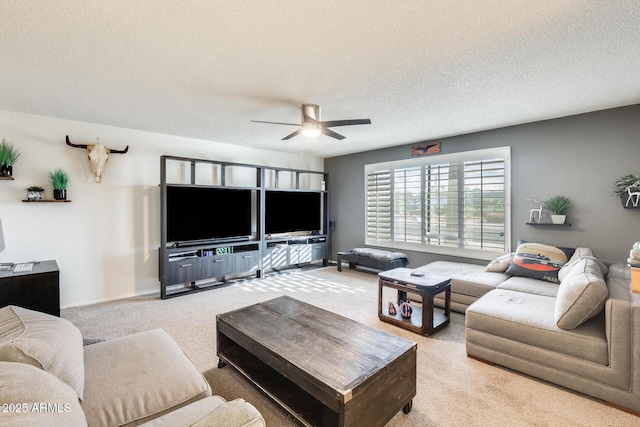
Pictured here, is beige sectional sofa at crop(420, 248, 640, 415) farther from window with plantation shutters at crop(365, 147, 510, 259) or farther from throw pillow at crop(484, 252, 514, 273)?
window with plantation shutters at crop(365, 147, 510, 259)

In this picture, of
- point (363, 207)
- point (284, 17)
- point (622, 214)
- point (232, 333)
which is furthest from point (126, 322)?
point (622, 214)

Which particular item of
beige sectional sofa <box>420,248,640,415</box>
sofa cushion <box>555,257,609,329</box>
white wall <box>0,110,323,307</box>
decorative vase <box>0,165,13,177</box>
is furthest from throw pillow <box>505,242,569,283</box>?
decorative vase <box>0,165,13,177</box>

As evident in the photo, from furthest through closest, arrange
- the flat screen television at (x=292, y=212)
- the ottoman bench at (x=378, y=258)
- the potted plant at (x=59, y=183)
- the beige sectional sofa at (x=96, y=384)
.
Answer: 1. the flat screen television at (x=292, y=212)
2. the ottoman bench at (x=378, y=258)
3. the potted plant at (x=59, y=183)
4. the beige sectional sofa at (x=96, y=384)

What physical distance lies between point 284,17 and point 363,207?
457 centimetres

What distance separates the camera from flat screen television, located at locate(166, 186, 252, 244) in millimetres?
4336

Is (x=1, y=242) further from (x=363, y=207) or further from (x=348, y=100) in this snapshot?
(x=363, y=207)

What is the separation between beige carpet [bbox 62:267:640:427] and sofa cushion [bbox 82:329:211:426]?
60 cm

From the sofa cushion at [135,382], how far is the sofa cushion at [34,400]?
1.04 ft

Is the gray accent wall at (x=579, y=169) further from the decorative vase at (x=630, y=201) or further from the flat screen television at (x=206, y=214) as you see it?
the flat screen television at (x=206, y=214)

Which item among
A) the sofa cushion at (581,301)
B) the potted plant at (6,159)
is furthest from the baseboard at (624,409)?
the potted plant at (6,159)

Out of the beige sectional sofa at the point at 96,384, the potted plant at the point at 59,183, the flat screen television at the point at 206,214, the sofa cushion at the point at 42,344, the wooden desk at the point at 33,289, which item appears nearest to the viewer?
the beige sectional sofa at the point at 96,384

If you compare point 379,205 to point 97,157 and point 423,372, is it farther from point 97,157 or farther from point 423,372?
point 97,157

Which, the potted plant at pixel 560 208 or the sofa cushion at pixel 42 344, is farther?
the potted plant at pixel 560 208

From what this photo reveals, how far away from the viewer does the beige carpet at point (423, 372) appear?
183 centimetres
